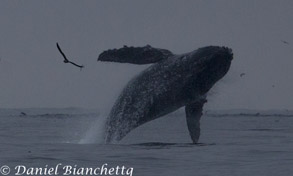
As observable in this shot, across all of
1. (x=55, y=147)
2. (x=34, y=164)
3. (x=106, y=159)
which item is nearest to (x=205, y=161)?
(x=106, y=159)

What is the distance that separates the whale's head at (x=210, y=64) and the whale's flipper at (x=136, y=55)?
37.8 inches

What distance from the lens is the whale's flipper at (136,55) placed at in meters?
22.1

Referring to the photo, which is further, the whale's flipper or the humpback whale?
the whale's flipper

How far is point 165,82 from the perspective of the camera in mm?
21766

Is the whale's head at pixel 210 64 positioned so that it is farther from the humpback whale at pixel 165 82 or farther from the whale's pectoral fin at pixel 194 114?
the whale's pectoral fin at pixel 194 114

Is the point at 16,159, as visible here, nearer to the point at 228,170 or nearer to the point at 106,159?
the point at 106,159

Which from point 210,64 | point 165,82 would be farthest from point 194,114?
point 210,64

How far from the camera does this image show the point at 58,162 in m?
19.1

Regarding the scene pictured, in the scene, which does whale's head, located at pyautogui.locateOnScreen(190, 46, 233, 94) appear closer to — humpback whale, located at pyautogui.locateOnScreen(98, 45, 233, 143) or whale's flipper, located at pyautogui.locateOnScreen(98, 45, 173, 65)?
humpback whale, located at pyautogui.locateOnScreen(98, 45, 233, 143)

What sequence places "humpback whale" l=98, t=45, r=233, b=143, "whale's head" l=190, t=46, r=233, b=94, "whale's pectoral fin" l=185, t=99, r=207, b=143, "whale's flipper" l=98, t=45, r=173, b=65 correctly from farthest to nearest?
"whale's pectoral fin" l=185, t=99, r=207, b=143, "whale's flipper" l=98, t=45, r=173, b=65, "humpback whale" l=98, t=45, r=233, b=143, "whale's head" l=190, t=46, r=233, b=94

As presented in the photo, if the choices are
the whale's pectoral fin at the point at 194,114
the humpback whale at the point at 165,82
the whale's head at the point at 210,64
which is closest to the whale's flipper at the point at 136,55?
the humpback whale at the point at 165,82

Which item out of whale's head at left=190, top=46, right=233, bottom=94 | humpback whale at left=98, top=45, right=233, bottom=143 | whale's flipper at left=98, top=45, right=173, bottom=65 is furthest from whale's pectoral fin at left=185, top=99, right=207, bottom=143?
whale's flipper at left=98, top=45, right=173, bottom=65

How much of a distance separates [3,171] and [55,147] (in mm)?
6465

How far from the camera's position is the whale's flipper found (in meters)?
22.1
